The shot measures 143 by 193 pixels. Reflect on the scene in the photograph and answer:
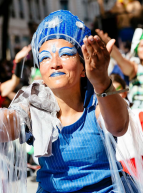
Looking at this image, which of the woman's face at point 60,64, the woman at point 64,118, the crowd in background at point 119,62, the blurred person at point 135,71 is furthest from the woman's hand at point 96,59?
the blurred person at point 135,71

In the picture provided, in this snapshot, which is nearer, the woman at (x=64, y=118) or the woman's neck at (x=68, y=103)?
the woman at (x=64, y=118)

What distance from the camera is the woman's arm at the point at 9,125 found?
66.2 inches

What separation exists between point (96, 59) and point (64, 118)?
0.60m

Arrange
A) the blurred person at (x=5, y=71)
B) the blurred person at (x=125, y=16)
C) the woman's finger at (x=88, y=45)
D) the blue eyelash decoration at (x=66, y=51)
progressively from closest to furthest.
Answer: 1. the woman's finger at (x=88, y=45)
2. the blue eyelash decoration at (x=66, y=51)
3. the blurred person at (x=5, y=71)
4. the blurred person at (x=125, y=16)

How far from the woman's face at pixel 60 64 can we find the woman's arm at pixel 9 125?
27 cm

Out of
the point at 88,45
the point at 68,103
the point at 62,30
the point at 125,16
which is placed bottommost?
the point at 68,103

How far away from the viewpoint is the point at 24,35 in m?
17.8

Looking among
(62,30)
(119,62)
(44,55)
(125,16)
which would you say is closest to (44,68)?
(44,55)

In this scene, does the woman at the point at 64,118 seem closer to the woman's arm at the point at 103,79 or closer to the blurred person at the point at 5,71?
the woman's arm at the point at 103,79

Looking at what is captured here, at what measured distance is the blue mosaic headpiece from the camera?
1826 millimetres

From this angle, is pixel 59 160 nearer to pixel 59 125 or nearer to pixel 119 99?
pixel 59 125

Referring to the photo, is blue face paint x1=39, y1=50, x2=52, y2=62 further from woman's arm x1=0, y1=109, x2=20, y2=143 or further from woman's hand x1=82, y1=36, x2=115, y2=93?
woman's hand x1=82, y1=36, x2=115, y2=93

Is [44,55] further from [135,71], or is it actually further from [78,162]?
[135,71]

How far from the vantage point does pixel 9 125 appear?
66.7 inches
